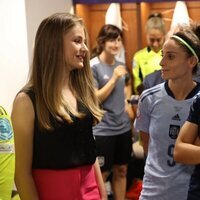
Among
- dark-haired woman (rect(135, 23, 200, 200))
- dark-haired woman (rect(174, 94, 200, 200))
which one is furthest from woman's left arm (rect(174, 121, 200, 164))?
dark-haired woman (rect(135, 23, 200, 200))

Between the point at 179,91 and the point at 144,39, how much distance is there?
2.50 metres

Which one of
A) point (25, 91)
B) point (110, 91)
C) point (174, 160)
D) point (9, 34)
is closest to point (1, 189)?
point (25, 91)

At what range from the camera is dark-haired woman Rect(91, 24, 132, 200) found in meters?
3.24

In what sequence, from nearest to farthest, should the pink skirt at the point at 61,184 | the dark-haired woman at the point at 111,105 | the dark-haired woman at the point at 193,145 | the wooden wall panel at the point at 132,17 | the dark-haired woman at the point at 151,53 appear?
1. the dark-haired woman at the point at 193,145
2. the pink skirt at the point at 61,184
3. the dark-haired woman at the point at 111,105
4. the dark-haired woman at the point at 151,53
5. the wooden wall panel at the point at 132,17

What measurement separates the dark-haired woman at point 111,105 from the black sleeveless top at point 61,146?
1493 mm

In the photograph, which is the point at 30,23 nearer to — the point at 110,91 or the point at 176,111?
the point at 110,91

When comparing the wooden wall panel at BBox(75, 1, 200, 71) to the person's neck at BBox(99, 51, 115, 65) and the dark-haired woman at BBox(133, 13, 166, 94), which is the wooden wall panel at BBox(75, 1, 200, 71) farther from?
the person's neck at BBox(99, 51, 115, 65)

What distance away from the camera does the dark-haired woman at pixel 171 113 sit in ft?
5.98

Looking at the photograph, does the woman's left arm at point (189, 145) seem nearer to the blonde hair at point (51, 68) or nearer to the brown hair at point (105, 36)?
the blonde hair at point (51, 68)

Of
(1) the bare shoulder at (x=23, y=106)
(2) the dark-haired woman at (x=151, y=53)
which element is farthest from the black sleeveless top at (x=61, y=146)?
(2) the dark-haired woman at (x=151, y=53)

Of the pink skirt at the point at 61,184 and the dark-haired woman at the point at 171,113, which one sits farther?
the dark-haired woman at the point at 171,113

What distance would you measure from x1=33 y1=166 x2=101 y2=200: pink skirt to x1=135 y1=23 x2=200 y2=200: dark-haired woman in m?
0.34

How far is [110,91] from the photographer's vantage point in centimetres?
321

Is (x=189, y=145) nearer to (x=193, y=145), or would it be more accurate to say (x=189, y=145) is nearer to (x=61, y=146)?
(x=193, y=145)
